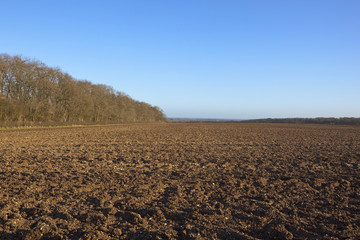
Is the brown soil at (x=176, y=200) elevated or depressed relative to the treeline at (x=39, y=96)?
depressed

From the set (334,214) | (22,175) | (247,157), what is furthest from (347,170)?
(22,175)

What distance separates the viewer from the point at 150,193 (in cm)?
659

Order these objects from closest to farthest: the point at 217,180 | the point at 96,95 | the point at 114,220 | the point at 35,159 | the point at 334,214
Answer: the point at 114,220 < the point at 334,214 < the point at 217,180 < the point at 35,159 < the point at 96,95

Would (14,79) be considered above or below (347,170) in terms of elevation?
above

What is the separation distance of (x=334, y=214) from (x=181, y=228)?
3.23 meters

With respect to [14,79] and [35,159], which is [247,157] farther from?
[14,79]

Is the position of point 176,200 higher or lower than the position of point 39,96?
lower

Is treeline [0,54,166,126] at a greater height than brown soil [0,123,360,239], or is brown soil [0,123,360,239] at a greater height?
treeline [0,54,166,126]

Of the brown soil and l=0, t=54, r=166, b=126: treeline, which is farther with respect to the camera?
l=0, t=54, r=166, b=126: treeline

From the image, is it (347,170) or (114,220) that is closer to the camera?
(114,220)

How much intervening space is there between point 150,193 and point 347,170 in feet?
25.2

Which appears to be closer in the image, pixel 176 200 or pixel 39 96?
pixel 176 200

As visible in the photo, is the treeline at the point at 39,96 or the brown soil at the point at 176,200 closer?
the brown soil at the point at 176,200

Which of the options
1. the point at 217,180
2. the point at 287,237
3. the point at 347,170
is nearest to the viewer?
the point at 287,237
